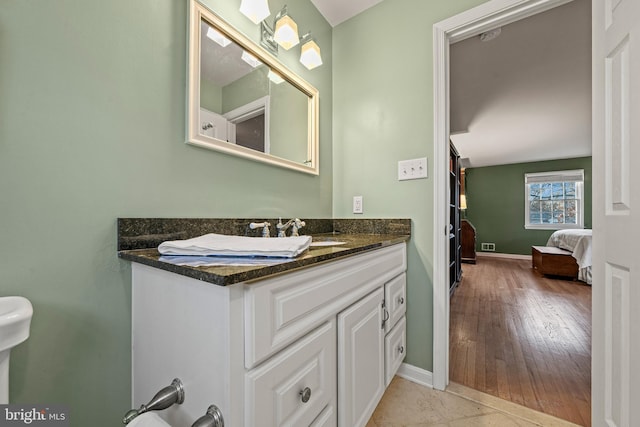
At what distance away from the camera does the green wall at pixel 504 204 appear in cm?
570

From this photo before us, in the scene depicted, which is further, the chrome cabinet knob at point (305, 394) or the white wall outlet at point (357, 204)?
the white wall outlet at point (357, 204)

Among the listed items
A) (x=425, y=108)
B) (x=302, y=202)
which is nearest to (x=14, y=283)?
(x=302, y=202)

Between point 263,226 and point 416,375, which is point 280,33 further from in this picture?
point 416,375

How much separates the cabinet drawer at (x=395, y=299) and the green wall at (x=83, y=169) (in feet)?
3.02

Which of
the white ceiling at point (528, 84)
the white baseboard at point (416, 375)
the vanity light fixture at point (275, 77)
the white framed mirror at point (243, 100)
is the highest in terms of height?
the white ceiling at point (528, 84)

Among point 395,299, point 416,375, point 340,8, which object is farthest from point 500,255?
point 340,8

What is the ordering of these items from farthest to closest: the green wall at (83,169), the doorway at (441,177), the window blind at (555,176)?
the window blind at (555,176), the doorway at (441,177), the green wall at (83,169)

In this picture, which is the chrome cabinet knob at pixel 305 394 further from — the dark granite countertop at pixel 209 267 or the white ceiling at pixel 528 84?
the white ceiling at pixel 528 84

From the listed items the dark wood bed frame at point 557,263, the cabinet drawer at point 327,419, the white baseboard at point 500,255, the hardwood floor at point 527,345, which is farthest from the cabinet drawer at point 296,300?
the white baseboard at point 500,255

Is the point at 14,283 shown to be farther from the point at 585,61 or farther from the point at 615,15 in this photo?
the point at 585,61

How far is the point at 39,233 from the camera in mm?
658

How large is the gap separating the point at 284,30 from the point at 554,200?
6.91m

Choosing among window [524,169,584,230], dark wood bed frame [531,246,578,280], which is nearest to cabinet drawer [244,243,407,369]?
dark wood bed frame [531,246,578,280]

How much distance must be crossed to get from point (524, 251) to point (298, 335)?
7.00m
